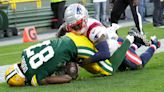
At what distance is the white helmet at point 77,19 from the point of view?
21.5 ft

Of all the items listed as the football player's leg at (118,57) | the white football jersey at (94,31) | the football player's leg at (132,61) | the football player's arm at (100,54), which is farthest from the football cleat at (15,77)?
the football player's leg at (132,61)

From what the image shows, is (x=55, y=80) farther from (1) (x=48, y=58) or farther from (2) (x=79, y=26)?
(2) (x=79, y=26)

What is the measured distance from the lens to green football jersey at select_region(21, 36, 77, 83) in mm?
6359

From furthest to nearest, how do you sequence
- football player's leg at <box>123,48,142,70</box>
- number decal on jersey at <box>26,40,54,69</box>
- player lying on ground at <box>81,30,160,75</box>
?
Result: football player's leg at <box>123,48,142,70</box>, player lying on ground at <box>81,30,160,75</box>, number decal on jersey at <box>26,40,54,69</box>

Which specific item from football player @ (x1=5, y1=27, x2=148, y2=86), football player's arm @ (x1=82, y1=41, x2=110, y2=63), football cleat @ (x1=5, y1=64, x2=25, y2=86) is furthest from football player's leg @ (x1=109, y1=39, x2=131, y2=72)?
football cleat @ (x1=5, y1=64, x2=25, y2=86)

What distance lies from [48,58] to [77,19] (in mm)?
590

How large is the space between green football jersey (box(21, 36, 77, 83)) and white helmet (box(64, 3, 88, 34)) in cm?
20

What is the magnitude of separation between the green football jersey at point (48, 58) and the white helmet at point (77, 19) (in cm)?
20

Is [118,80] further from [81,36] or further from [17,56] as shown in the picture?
[17,56]

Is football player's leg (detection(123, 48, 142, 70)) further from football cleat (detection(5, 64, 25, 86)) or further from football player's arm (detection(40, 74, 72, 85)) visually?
football cleat (detection(5, 64, 25, 86))

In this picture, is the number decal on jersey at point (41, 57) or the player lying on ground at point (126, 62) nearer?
the number decal on jersey at point (41, 57)

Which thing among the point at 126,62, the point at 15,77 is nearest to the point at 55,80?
the point at 15,77

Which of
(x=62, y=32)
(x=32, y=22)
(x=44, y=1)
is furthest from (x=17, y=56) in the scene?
(x=44, y=1)

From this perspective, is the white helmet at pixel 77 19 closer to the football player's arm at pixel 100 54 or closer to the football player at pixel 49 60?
the football player at pixel 49 60
